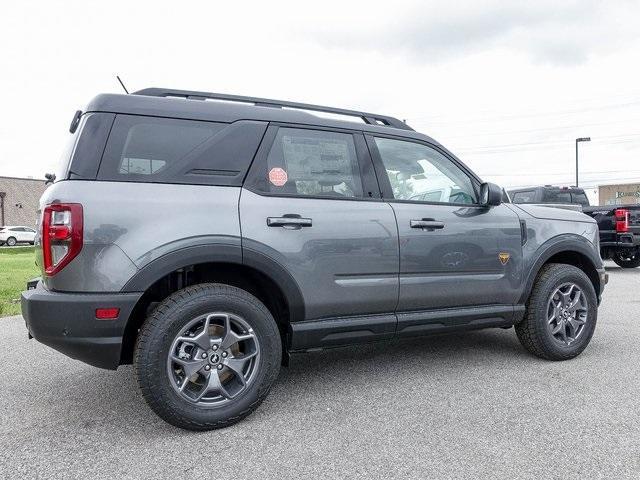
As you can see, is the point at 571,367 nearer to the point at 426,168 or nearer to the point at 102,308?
the point at 426,168

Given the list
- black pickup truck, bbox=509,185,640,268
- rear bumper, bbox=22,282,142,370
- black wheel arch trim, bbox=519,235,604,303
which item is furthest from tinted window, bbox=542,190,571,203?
rear bumper, bbox=22,282,142,370

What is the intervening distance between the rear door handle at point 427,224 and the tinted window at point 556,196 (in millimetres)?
9403

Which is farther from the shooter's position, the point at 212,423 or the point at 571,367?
the point at 571,367

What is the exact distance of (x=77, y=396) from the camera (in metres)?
3.41

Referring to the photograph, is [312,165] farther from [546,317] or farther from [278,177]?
[546,317]

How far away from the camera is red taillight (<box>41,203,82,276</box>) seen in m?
2.58

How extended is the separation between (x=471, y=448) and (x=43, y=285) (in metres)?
2.51

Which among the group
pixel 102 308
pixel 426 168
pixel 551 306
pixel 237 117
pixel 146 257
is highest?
pixel 237 117

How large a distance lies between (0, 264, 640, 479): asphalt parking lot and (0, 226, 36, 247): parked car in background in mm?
38573

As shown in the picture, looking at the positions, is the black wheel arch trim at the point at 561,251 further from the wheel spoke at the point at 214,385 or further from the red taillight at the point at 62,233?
the red taillight at the point at 62,233

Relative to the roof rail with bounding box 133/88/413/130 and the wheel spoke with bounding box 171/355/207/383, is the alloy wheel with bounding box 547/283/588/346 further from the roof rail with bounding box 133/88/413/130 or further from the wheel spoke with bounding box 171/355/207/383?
the wheel spoke with bounding box 171/355/207/383

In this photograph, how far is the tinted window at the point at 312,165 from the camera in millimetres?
3150

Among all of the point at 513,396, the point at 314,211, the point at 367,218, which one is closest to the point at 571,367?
the point at 513,396

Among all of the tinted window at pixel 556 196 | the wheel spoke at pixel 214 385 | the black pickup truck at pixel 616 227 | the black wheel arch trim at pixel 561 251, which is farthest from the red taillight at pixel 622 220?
the wheel spoke at pixel 214 385
